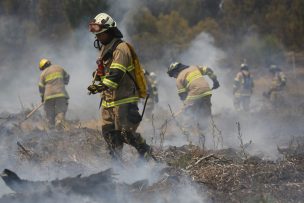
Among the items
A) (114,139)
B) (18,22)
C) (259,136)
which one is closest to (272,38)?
(18,22)

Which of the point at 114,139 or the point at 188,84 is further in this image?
the point at 188,84

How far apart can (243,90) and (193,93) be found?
7.64 metres

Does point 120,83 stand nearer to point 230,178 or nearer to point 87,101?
point 230,178

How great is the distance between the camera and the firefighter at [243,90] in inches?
679

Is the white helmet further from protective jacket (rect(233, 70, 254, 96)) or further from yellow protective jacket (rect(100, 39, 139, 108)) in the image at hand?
protective jacket (rect(233, 70, 254, 96))

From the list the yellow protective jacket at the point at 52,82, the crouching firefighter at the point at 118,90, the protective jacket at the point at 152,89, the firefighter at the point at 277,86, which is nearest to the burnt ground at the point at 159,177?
the crouching firefighter at the point at 118,90

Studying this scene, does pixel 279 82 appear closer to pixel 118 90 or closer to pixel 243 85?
pixel 243 85

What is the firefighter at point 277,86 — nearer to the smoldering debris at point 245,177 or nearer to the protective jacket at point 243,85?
the protective jacket at point 243,85

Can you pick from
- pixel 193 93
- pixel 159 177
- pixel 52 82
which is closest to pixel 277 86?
pixel 193 93

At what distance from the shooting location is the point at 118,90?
238 inches

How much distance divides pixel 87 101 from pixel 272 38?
12.2m

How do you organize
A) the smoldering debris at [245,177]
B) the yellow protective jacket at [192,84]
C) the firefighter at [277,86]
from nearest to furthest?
the smoldering debris at [245,177] → the yellow protective jacket at [192,84] → the firefighter at [277,86]

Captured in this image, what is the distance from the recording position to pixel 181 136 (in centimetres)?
1032

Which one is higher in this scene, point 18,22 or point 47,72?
point 18,22
